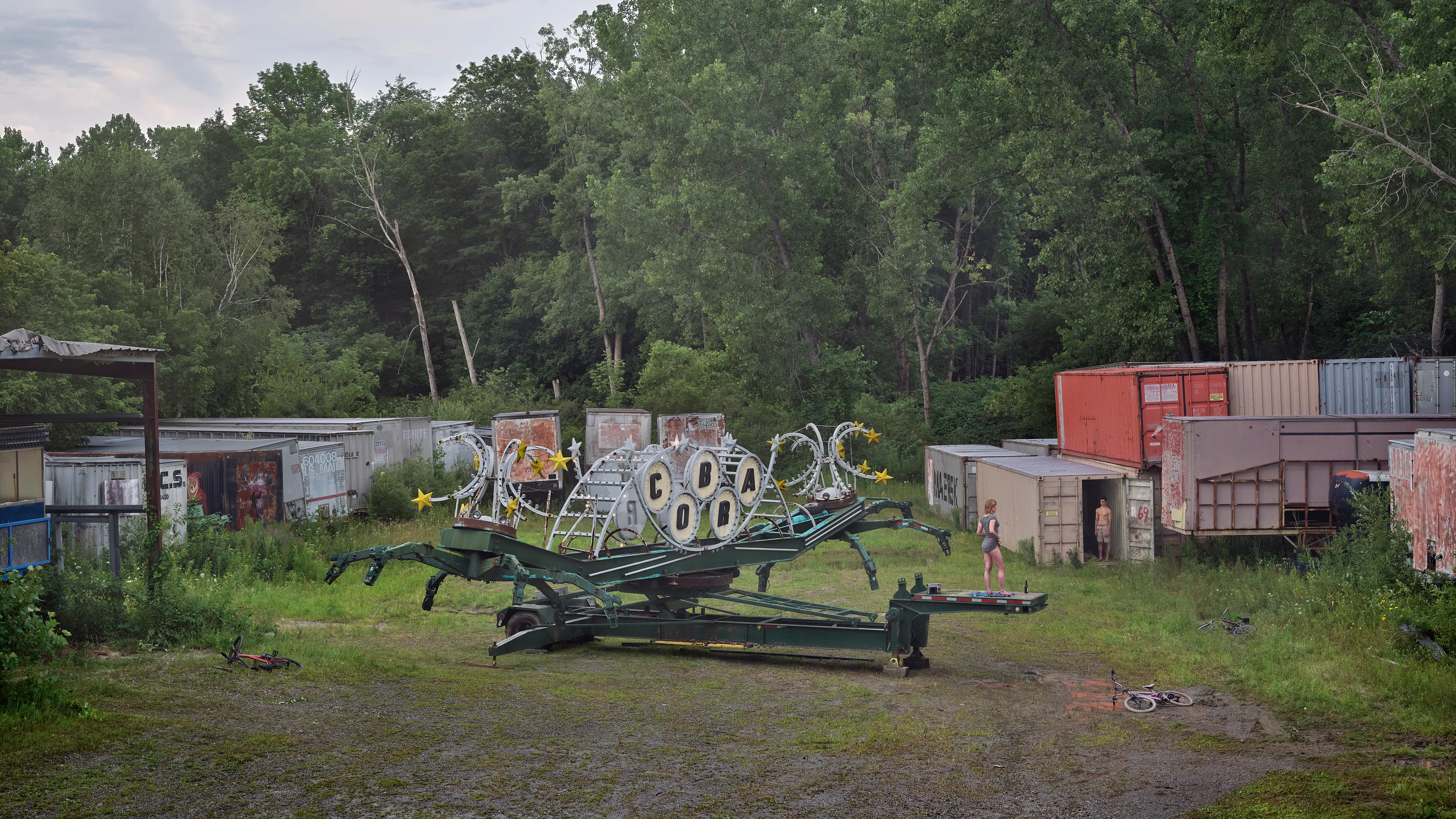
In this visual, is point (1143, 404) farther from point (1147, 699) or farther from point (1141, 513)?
point (1147, 699)

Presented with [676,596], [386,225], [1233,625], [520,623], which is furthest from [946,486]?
[386,225]

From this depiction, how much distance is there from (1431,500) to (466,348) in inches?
1762

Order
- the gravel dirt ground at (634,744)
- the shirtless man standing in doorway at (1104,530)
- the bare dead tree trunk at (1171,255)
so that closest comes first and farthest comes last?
the gravel dirt ground at (634,744) < the shirtless man standing in doorway at (1104,530) < the bare dead tree trunk at (1171,255)

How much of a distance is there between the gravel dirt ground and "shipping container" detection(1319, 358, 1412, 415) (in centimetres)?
1365

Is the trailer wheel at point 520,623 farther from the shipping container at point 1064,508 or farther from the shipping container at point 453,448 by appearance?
the shipping container at point 453,448

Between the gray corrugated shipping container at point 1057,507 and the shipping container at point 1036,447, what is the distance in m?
3.95

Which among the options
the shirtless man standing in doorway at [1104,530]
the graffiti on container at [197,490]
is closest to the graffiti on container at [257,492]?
the graffiti on container at [197,490]

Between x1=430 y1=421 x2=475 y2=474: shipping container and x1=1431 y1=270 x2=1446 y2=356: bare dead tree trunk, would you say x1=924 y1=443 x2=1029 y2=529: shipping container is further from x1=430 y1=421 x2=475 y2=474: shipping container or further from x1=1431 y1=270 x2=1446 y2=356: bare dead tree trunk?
x1=430 y1=421 x2=475 y2=474: shipping container

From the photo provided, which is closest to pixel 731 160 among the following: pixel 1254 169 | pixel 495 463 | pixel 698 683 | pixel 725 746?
pixel 1254 169

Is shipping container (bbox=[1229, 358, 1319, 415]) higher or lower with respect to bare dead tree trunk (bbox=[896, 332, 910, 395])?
lower

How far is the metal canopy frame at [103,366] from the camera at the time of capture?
1108 centimetres

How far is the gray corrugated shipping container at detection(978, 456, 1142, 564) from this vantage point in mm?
20344

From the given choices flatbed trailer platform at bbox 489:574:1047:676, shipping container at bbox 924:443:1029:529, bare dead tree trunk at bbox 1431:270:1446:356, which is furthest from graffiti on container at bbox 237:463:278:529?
bare dead tree trunk at bbox 1431:270:1446:356

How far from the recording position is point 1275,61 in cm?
2597
